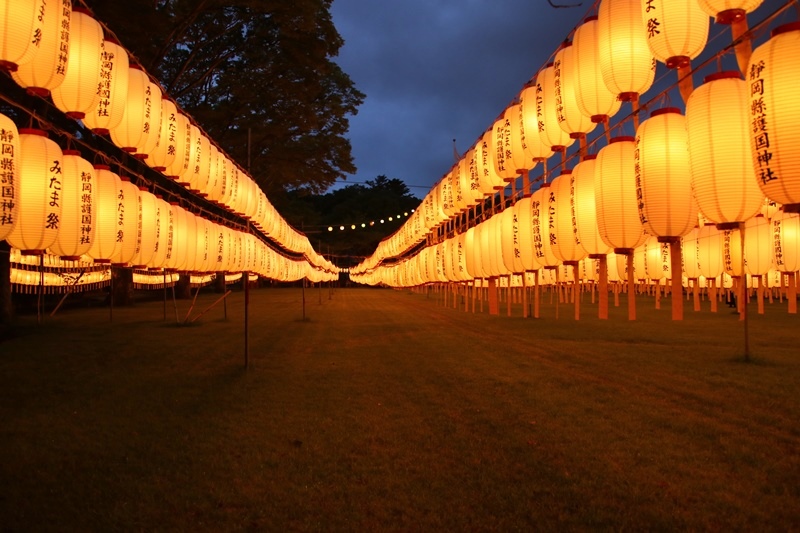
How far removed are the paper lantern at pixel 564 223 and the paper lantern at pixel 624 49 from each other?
182cm

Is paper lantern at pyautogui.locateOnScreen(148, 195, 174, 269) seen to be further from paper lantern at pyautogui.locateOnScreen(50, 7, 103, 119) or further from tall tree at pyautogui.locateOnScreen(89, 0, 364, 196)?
tall tree at pyautogui.locateOnScreen(89, 0, 364, 196)

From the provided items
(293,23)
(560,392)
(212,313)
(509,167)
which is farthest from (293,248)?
(560,392)

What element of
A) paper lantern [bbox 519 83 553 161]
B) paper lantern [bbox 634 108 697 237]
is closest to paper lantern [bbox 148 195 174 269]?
paper lantern [bbox 519 83 553 161]

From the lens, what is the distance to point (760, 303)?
1523 centimetres

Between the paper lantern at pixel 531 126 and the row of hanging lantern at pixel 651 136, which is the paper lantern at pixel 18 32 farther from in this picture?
the paper lantern at pixel 531 126

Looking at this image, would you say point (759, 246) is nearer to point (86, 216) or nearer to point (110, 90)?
point (110, 90)

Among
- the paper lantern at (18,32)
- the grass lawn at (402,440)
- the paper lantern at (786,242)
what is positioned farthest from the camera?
the paper lantern at (786,242)

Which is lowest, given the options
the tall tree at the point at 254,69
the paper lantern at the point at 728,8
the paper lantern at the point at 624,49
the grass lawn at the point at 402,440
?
the grass lawn at the point at 402,440

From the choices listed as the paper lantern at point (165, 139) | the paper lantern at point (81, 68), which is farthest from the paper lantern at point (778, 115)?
the paper lantern at point (165, 139)

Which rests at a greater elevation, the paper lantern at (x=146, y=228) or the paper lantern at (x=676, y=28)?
the paper lantern at (x=676, y=28)

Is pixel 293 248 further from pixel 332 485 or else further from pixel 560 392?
pixel 332 485

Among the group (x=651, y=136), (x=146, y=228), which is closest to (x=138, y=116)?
(x=146, y=228)

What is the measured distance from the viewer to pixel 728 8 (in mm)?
3820

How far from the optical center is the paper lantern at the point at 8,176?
4.48m
